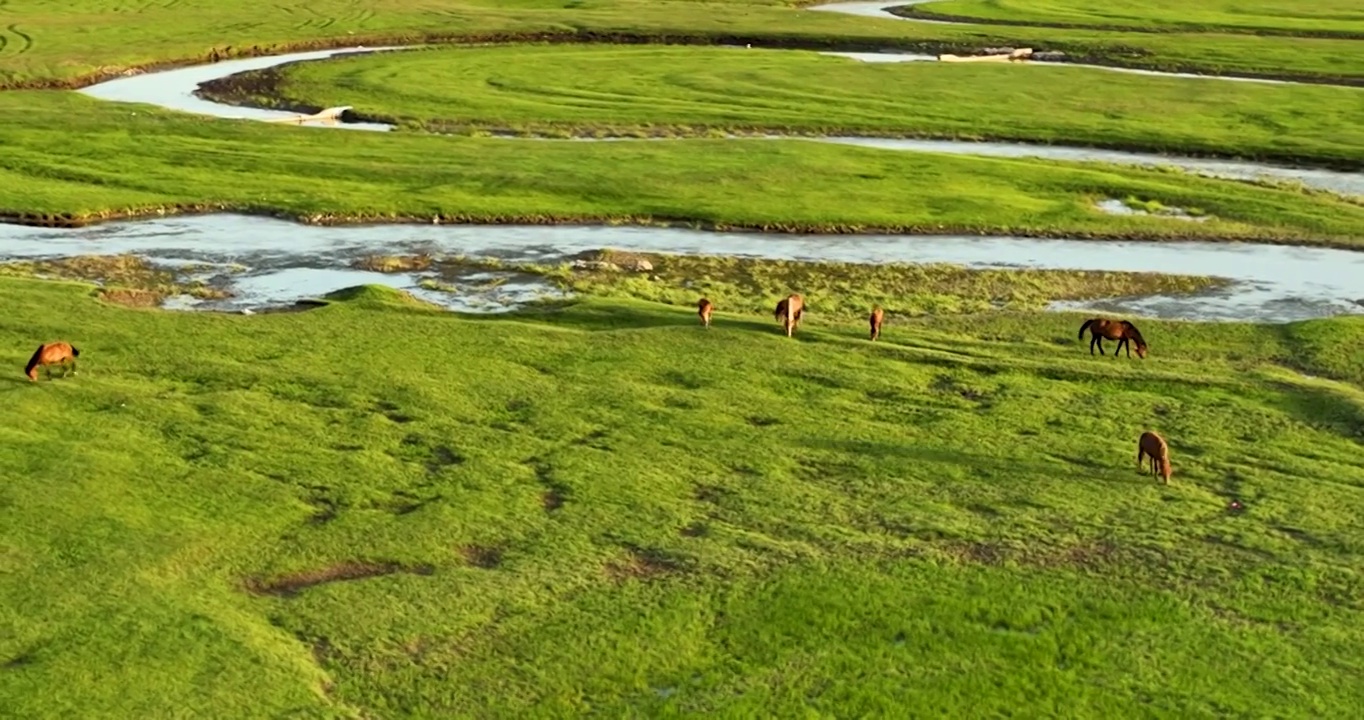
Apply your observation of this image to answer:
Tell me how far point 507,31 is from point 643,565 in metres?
60.8

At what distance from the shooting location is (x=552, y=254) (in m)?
35.7

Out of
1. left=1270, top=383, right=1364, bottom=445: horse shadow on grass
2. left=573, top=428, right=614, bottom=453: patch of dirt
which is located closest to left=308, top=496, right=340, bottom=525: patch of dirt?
left=573, top=428, right=614, bottom=453: patch of dirt

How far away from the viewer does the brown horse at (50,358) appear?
23375mm

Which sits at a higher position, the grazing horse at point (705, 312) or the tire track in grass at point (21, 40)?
the tire track in grass at point (21, 40)

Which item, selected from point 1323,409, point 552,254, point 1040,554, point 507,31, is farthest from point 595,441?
point 507,31

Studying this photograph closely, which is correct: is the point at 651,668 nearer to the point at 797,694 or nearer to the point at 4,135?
the point at 797,694

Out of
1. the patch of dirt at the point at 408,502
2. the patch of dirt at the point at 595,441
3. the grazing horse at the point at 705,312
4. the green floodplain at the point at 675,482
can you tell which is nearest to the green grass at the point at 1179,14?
the green floodplain at the point at 675,482

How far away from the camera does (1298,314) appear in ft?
103

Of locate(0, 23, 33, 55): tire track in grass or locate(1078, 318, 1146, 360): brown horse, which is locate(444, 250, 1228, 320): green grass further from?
locate(0, 23, 33, 55): tire track in grass

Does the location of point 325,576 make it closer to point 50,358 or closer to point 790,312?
point 50,358

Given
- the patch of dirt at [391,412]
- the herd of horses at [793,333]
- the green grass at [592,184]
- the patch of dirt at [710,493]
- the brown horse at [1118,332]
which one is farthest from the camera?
the green grass at [592,184]

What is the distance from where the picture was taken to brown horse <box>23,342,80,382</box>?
23.4 metres

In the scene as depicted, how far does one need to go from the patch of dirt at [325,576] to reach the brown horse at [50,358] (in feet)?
23.9

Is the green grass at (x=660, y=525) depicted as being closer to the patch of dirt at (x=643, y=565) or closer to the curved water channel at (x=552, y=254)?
the patch of dirt at (x=643, y=565)
